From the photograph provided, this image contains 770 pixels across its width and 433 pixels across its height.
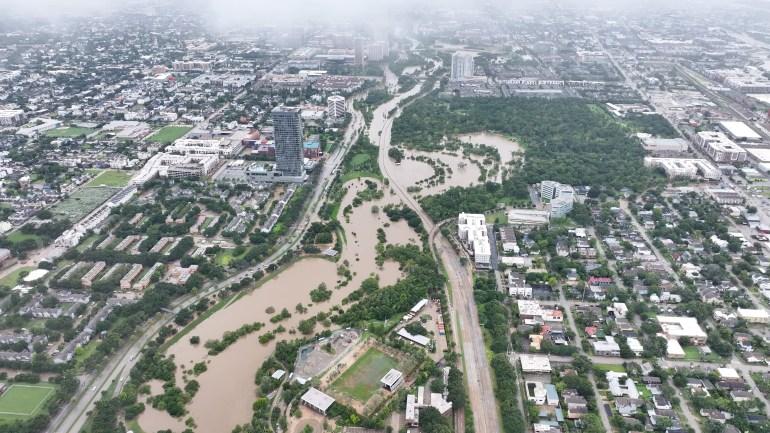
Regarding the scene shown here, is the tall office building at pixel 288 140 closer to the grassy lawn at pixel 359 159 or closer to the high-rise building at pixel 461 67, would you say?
the grassy lawn at pixel 359 159

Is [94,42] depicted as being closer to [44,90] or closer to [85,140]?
[44,90]

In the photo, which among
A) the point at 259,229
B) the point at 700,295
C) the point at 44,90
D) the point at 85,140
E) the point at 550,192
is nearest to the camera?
the point at 700,295

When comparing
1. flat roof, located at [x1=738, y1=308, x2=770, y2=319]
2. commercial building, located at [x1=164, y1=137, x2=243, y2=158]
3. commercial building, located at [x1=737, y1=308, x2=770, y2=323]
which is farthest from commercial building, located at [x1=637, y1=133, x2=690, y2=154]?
commercial building, located at [x1=164, y1=137, x2=243, y2=158]

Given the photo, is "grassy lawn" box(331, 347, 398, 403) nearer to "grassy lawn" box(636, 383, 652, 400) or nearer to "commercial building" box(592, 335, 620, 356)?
"commercial building" box(592, 335, 620, 356)

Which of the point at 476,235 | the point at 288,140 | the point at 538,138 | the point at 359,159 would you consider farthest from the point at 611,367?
the point at 538,138

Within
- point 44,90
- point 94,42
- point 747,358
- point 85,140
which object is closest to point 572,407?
point 747,358

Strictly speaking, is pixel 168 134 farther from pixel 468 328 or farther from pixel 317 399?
pixel 317 399

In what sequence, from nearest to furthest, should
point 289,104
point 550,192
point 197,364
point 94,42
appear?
1. point 197,364
2. point 550,192
3. point 289,104
4. point 94,42
